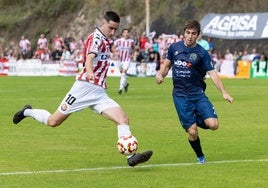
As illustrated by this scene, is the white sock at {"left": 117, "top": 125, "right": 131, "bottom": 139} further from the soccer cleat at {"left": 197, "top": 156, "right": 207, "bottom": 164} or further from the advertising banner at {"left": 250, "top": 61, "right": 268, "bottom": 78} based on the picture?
the advertising banner at {"left": 250, "top": 61, "right": 268, "bottom": 78}

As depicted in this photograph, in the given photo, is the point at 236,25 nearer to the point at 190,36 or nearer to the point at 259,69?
the point at 259,69

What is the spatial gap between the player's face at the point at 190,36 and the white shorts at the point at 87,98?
1.52 m

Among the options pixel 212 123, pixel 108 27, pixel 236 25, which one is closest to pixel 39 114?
pixel 108 27

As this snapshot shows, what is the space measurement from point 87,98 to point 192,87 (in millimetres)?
1732

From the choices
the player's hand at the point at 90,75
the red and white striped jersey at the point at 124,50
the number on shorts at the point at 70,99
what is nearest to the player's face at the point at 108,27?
the player's hand at the point at 90,75

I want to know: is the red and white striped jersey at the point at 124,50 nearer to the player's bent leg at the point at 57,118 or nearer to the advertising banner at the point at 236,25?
the advertising banner at the point at 236,25

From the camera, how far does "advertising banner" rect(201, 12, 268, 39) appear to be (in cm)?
5362

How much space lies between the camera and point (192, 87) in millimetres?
13727

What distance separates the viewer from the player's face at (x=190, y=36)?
43.9 ft

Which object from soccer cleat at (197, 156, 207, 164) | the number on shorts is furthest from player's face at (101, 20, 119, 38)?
soccer cleat at (197, 156, 207, 164)

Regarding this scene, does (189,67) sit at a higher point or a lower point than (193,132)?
higher

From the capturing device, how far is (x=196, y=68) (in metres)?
13.7

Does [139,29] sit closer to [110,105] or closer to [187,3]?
[187,3]

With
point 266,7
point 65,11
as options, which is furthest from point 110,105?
point 65,11
